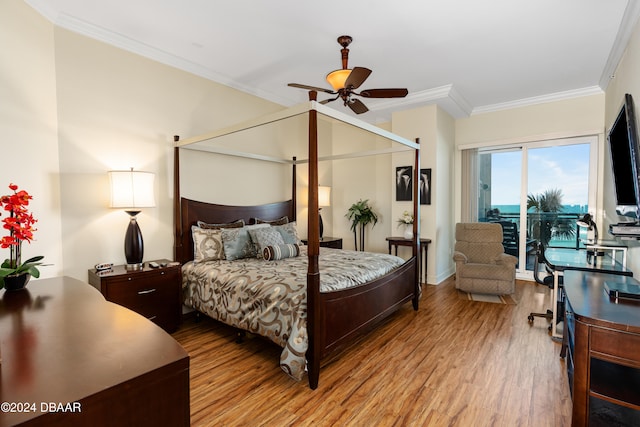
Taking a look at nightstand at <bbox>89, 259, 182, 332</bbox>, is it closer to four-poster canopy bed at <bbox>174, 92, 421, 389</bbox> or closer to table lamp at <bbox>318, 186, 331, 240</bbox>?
four-poster canopy bed at <bbox>174, 92, 421, 389</bbox>

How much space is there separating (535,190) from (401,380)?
14.1ft

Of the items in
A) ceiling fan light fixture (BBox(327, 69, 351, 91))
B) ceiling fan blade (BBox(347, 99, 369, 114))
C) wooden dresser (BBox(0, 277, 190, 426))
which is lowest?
wooden dresser (BBox(0, 277, 190, 426))

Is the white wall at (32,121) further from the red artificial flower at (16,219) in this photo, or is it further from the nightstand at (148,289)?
the red artificial flower at (16,219)

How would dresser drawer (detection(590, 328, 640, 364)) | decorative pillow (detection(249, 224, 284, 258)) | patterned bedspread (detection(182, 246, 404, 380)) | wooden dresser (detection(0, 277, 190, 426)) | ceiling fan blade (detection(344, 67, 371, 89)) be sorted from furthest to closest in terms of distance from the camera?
decorative pillow (detection(249, 224, 284, 258))
ceiling fan blade (detection(344, 67, 371, 89))
patterned bedspread (detection(182, 246, 404, 380))
dresser drawer (detection(590, 328, 640, 364))
wooden dresser (detection(0, 277, 190, 426))

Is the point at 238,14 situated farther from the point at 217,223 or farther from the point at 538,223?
the point at 538,223

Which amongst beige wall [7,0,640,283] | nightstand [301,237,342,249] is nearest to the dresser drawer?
beige wall [7,0,640,283]

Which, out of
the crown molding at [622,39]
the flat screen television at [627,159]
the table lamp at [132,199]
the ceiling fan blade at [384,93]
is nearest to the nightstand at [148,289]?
the table lamp at [132,199]

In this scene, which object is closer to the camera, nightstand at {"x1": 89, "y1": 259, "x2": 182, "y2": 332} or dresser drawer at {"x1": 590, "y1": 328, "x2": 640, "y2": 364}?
dresser drawer at {"x1": 590, "y1": 328, "x2": 640, "y2": 364}

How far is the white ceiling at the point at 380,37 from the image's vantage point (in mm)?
2648

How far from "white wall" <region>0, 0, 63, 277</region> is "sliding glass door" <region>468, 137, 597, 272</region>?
570 centimetres

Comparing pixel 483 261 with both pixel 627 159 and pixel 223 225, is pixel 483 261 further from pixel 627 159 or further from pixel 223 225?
pixel 223 225

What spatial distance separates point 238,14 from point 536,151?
15.9 feet

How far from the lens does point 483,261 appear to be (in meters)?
4.56

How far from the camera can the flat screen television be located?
2193mm
